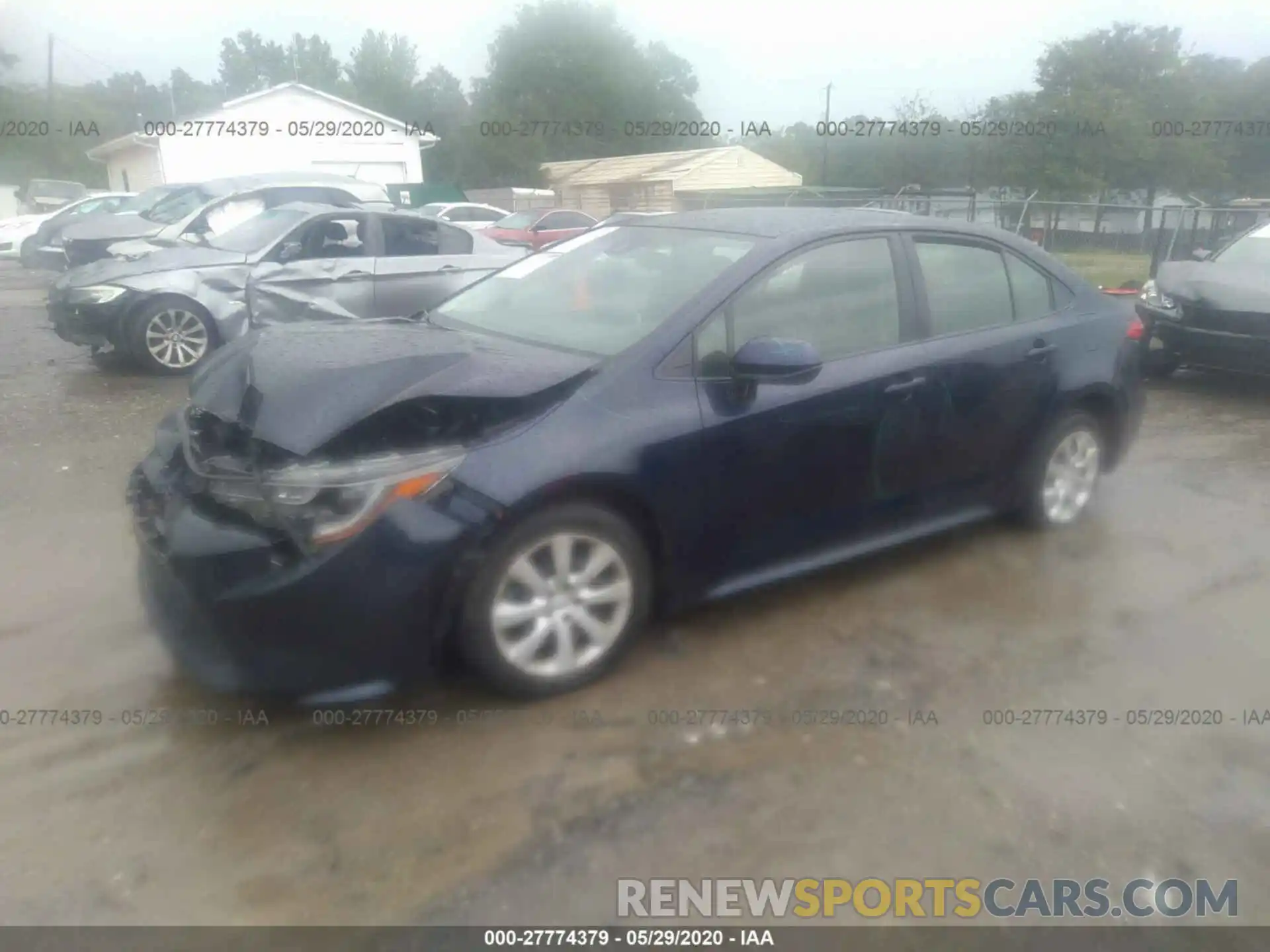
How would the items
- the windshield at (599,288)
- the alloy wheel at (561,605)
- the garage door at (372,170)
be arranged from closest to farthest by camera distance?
the alloy wheel at (561,605)
the windshield at (599,288)
the garage door at (372,170)

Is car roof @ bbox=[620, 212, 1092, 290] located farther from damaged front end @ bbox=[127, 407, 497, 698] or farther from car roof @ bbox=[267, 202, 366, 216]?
car roof @ bbox=[267, 202, 366, 216]

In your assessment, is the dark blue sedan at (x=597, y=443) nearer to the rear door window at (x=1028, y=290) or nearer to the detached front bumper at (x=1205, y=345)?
the rear door window at (x=1028, y=290)

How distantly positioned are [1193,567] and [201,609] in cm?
422

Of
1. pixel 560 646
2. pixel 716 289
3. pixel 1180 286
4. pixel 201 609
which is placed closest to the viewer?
pixel 201 609

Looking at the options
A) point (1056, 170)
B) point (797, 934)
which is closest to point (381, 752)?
point (797, 934)

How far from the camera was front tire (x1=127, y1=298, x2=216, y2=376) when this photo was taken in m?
8.62

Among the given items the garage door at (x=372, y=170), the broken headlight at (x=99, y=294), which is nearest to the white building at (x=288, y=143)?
the garage door at (x=372, y=170)

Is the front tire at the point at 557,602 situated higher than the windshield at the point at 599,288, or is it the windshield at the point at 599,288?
the windshield at the point at 599,288

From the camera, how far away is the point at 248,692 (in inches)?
121

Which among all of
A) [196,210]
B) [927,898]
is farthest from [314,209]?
[927,898]

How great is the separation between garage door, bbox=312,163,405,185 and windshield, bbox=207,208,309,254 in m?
23.8

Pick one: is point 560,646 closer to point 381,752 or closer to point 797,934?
point 381,752

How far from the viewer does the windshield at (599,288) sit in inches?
150

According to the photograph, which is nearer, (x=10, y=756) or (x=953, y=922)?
(x=953, y=922)
